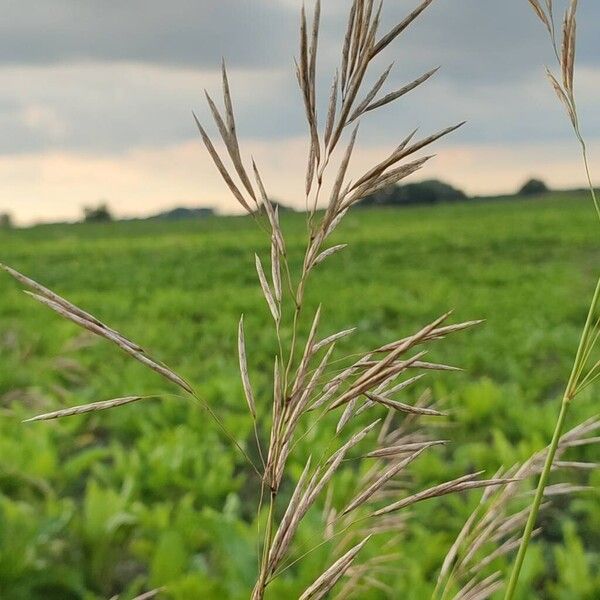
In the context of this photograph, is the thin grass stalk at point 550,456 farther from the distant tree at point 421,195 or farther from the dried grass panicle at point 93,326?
the distant tree at point 421,195

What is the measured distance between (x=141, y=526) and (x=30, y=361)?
3.56 m

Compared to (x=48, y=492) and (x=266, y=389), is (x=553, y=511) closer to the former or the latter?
(x=48, y=492)

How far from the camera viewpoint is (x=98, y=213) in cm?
5338

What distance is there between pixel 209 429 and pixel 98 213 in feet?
166

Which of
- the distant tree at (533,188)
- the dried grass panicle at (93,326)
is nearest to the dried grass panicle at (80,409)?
the dried grass panicle at (93,326)

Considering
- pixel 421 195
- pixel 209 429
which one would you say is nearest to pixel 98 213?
pixel 421 195

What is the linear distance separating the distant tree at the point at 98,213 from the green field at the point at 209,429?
Result: 4064 centimetres

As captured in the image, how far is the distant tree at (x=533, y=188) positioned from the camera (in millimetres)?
60969

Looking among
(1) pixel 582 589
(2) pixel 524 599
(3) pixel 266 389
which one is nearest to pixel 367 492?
(2) pixel 524 599

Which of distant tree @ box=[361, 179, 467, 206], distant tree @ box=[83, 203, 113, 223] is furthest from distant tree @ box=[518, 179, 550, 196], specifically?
distant tree @ box=[83, 203, 113, 223]

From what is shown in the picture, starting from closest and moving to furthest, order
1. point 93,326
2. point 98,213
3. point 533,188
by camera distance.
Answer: point 93,326 → point 98,213 → point 533,188

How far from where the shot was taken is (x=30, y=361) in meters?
6.43

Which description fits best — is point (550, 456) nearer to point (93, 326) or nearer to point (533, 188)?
point (93, 326)

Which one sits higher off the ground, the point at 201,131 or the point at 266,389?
the point at 201,131
